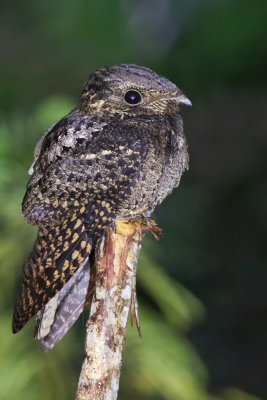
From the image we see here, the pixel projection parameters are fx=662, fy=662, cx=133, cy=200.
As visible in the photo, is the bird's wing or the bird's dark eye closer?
the bird's wing

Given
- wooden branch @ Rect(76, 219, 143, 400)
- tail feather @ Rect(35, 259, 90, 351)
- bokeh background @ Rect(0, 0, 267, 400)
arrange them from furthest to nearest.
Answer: bokeh background @ Rect(0, 0, 267, 400), tail feather @ Rect(35, 259, 90, 351), wooden branch @ Rect(76, 219, 143, 400)

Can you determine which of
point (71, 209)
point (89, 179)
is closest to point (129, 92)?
point (89, 179)

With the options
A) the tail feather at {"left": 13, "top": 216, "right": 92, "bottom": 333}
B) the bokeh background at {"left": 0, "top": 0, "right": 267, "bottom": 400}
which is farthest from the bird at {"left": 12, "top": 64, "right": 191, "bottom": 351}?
the bokeh background at {"left": 0, "top": 0, "right": 267, "bottom": 400}

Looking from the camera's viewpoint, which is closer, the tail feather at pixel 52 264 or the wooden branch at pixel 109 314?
the wooden branch at pixel 109 314

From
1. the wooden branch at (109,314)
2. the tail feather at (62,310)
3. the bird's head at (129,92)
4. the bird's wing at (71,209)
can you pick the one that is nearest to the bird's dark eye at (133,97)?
the bird's head at (129,92)

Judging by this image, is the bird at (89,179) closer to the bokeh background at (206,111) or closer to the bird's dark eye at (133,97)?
the bird's dark eye at (133,97)

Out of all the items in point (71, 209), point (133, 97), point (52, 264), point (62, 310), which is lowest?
point (62, 310)

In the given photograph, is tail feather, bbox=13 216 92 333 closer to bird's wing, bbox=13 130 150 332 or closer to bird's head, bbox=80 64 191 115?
bird's wing, bbox=13 130 150 332

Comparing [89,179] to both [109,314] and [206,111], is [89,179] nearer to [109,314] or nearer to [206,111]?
[109,314]
